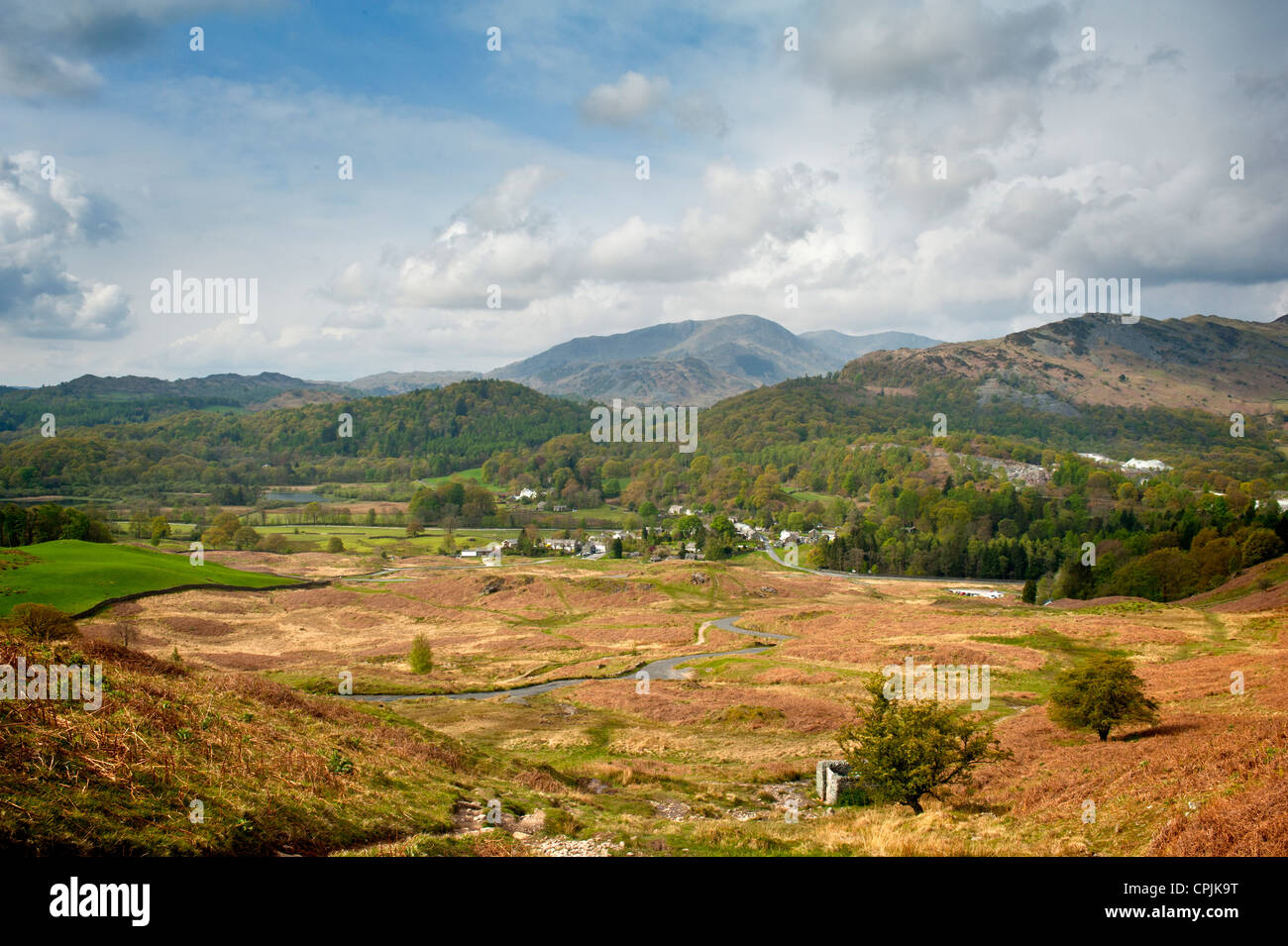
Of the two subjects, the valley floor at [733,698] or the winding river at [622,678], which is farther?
the winding river at [622,678]

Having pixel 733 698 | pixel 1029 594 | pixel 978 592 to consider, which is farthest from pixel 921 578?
pixel 733 698

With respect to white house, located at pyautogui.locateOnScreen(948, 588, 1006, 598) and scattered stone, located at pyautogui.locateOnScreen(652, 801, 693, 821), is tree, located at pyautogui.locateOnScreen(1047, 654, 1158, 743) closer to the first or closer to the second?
scattered stone, located at pyautogui.locateOnScreen(652, 801, 693, 821)

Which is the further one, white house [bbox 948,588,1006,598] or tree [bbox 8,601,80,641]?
white house [bbox 948,588,1006,598]

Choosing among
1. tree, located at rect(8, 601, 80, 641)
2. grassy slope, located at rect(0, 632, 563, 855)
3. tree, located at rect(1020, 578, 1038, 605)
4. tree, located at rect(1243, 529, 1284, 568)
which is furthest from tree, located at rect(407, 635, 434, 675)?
tree, located at rect(1243, 529, 1284, 568)

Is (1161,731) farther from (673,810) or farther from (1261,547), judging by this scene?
(1261,547)

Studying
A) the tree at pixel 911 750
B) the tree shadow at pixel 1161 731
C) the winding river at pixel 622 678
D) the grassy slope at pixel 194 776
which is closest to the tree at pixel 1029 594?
the winding river at pixel 622 678

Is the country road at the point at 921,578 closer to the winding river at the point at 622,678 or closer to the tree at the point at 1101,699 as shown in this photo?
the winding river at the point at 622,678
